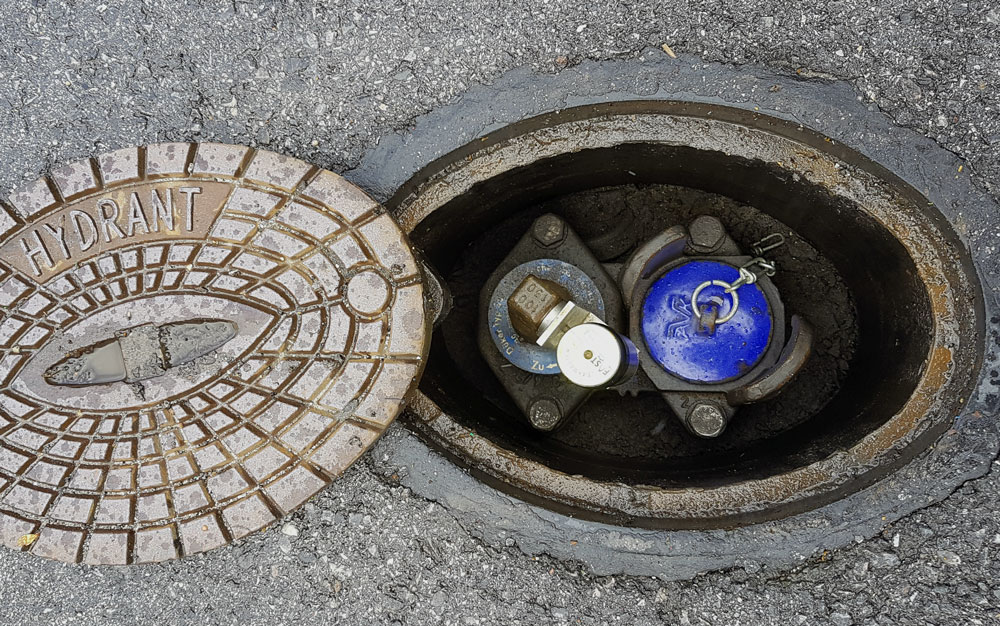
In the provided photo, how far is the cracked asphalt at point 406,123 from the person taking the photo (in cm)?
185

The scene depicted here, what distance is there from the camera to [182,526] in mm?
1792

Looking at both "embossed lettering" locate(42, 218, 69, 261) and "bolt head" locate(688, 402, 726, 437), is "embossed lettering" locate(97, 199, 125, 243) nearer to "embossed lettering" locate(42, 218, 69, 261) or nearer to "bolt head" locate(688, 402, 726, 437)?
"embossed lettering" locate(42, 218, 69, 261)

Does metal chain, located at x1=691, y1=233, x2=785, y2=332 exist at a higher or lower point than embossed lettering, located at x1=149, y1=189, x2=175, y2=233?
higher

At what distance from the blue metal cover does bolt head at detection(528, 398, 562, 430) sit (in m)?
0.40

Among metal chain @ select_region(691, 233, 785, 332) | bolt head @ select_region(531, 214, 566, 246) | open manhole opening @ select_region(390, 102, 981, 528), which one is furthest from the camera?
bolt head @ select_region(531, 214, 566, 246)

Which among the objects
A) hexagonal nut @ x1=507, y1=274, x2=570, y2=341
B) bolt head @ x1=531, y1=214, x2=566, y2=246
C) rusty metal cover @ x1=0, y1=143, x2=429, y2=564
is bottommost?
rusty metal cover @ x1=0, y1=143, x2=429, y2=564

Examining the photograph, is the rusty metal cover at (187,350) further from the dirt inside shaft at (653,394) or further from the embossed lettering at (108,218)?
the dirt inside shaft at (653,394)

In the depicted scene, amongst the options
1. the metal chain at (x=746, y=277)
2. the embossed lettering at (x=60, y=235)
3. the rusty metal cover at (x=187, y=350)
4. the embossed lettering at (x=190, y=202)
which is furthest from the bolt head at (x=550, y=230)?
the embossed lettering at (x=60, y=235)

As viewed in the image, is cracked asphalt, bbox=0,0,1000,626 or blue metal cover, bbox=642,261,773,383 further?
blue metal cover, bbox=642,261,773,383

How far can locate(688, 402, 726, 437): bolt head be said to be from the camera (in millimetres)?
2262

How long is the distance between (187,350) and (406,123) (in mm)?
929

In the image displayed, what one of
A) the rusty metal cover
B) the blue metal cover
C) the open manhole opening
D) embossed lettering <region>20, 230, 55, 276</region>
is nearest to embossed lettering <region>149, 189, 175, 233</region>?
the rusty metal cover

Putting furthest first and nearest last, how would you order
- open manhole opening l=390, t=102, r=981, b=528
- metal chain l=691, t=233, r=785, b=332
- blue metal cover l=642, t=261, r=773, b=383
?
blue metal cover l=642, t=261, r=773, b=383 < metal chain l=691, t=233, r=785, b=332 < open manhole opening l=390, t=102, r=981, b=528

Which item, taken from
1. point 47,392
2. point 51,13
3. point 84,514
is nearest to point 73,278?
point 47,392
